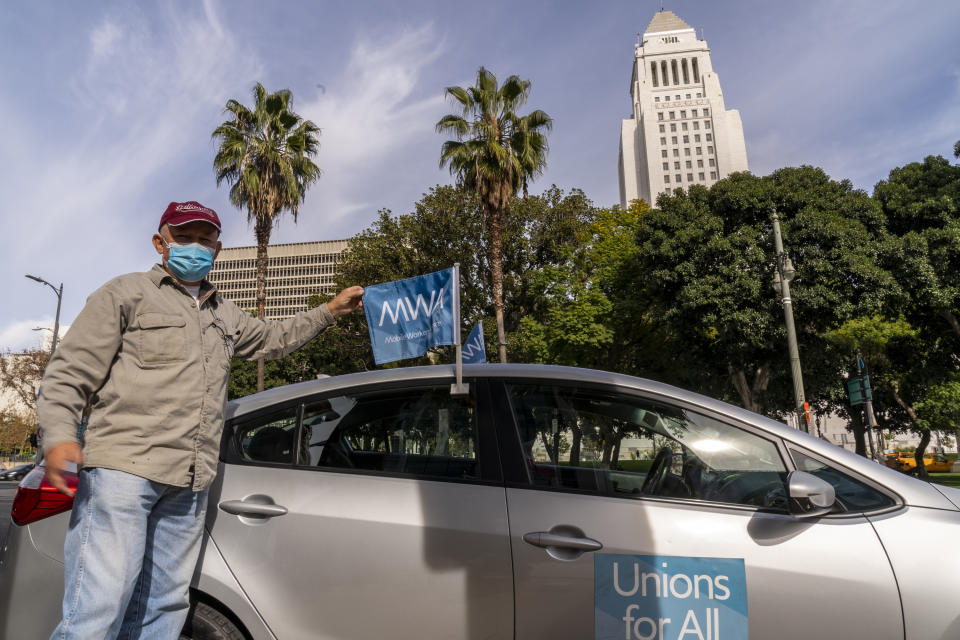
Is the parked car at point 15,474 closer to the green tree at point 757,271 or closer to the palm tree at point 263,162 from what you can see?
the palm tree at point 263,162

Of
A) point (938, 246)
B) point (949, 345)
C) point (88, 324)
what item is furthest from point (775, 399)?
point (88, 324)

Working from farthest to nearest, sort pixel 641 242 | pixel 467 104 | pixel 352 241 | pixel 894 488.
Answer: pixel 352 241 < pixel 641 242 < pixel 467 104 < pixel 894 488

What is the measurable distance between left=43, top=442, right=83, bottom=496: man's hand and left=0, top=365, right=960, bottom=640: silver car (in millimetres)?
535

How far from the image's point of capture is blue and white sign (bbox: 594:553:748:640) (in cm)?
195

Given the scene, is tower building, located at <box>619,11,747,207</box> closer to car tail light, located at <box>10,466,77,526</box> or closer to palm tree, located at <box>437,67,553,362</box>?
palm tree, located at <box>437,67,553,362</box>

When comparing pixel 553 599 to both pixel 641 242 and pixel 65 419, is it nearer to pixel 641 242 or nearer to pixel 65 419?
pixel 65 419

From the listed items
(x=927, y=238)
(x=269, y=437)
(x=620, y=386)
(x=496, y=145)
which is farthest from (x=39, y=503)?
(x=927, y=238)

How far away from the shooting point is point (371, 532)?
209cm

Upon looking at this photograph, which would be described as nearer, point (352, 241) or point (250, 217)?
point (250, 217)

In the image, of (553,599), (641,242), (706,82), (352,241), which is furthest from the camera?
(706,82)

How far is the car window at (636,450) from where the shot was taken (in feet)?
7.10

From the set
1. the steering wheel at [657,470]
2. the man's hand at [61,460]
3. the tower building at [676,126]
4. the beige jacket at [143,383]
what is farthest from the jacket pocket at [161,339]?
the tower building at [676,126]

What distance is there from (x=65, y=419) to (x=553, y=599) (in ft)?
5.38

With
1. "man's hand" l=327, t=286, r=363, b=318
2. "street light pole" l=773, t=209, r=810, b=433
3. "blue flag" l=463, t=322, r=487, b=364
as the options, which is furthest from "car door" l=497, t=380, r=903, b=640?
"street light pole" l=773, t=209, r=810, b=433
